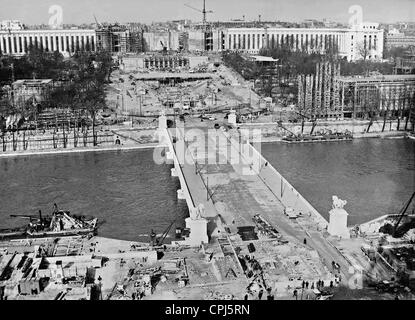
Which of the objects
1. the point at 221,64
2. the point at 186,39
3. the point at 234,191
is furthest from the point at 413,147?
the point at 186,39

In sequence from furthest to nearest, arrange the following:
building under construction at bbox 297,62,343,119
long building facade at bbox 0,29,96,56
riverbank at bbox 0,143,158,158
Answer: long building facade at bbox 0,29,96,56, building under construction at bbox 297,62,343,119, riverbank at bbox 0,143,158,158

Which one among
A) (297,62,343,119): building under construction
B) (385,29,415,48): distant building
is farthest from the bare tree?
(297,62,343,119): building under construction

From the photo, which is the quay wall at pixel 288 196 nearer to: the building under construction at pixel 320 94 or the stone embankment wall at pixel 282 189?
the stone embankment wall at pixel 282 189

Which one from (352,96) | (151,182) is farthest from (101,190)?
(352,96)

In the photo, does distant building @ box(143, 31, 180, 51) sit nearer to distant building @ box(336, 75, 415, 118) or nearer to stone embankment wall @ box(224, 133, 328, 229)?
distant building @ box(336, 75, 415, 118)

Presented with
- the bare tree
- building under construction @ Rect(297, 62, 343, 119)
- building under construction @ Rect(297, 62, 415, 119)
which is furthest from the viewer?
the bare tree

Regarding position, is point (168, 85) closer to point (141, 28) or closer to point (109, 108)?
point (109, 108)

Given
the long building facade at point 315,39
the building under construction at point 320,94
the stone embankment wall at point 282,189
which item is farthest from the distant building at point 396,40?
the stone embankment wall at point 282,189
